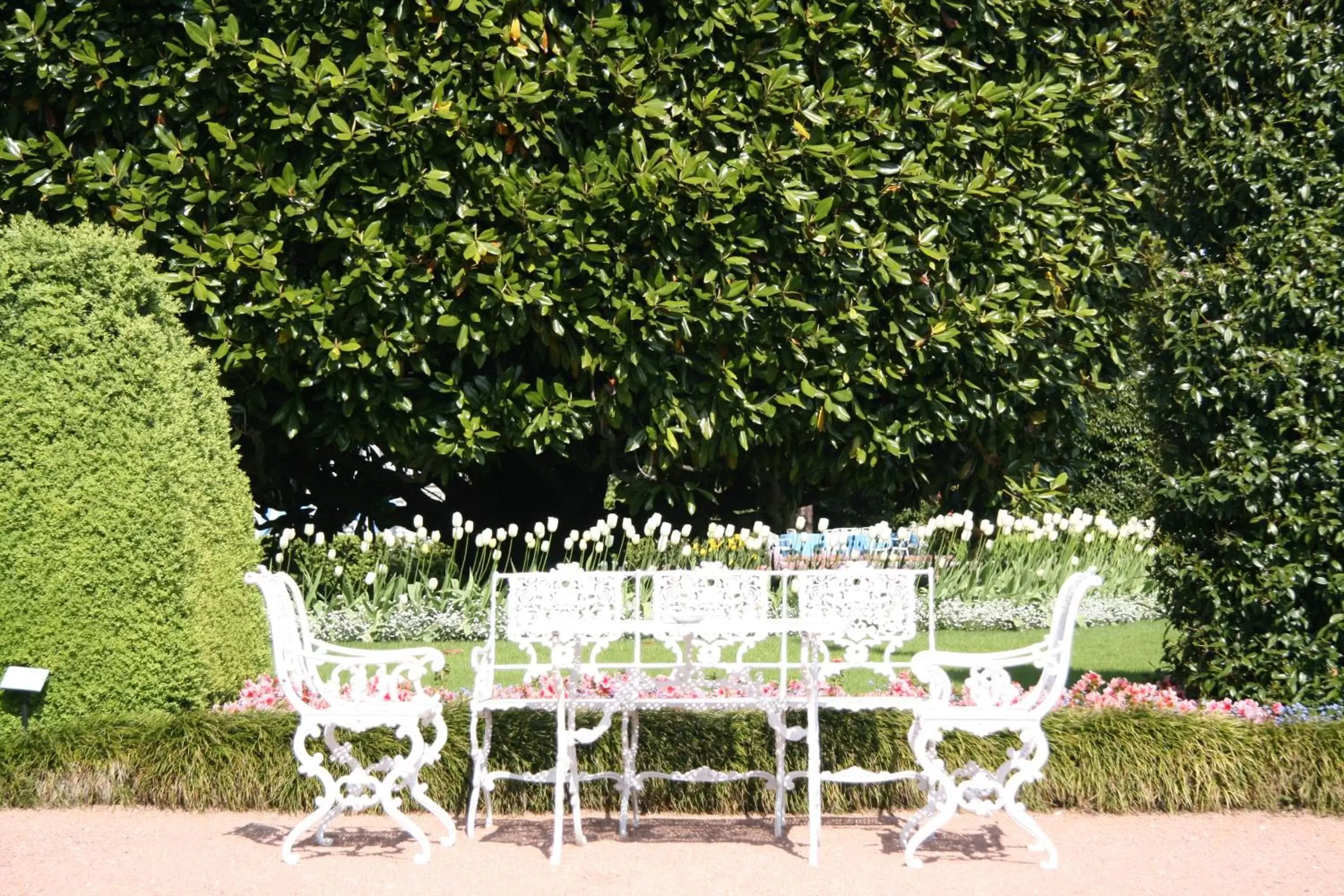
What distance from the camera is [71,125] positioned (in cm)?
866

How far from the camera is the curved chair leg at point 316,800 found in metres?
5.20

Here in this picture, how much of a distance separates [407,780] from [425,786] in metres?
0.35

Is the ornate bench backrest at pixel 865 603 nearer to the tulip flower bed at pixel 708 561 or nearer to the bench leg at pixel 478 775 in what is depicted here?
the bench leg at pixel 478 775

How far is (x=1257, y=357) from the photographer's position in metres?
6.60

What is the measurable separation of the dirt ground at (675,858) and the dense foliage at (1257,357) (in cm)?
102

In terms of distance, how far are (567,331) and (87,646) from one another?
3.71 metres

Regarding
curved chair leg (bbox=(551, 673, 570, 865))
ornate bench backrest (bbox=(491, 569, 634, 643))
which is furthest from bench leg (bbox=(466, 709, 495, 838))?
ornate bench backrest (bbox=(491, 569, 634, 643))

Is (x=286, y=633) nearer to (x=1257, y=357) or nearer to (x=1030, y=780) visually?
(x=1030, y=780)

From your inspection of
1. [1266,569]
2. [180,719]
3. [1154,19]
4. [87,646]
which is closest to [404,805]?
[180,719]

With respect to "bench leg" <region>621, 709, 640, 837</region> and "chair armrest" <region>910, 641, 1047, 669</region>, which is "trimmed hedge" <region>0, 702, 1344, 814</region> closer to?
"bench leg" <region>621, 709, 640, 837</region>

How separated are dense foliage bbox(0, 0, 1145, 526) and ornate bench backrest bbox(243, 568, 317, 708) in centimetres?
319

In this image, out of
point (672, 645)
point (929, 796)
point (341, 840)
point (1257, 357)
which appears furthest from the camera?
point (672, 645)

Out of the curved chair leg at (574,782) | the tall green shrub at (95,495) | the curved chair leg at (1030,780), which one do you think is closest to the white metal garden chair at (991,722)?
the curved chair leg at (1030,780)

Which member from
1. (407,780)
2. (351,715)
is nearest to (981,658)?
(407,780)
